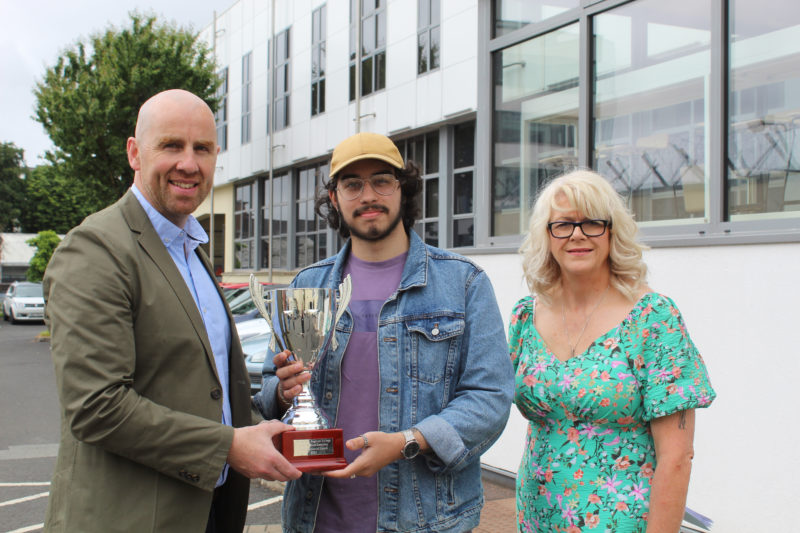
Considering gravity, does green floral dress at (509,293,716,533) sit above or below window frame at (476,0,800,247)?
below

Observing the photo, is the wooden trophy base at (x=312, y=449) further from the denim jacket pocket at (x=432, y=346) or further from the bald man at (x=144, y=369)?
the denim jacket pocket at (x=432, y=346)

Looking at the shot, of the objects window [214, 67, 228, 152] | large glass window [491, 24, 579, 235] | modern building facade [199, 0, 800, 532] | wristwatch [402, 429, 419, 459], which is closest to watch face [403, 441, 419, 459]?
wristwatch [402, 429, 419, 459]

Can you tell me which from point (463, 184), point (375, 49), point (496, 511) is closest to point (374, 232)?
point (496, 511)

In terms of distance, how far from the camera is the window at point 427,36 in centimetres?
1471

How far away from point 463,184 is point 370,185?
12882 millimetres

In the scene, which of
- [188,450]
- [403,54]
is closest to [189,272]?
[188,450]

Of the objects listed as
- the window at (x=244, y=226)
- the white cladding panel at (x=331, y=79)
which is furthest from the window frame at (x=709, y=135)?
the window at (x=244, y=226)

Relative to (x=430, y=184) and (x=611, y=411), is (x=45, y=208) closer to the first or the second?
(x=430, y=184)

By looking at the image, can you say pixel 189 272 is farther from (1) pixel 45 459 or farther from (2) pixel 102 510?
(1) pixel 45 459

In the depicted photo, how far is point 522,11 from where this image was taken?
19.3ft

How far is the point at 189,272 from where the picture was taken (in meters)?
2.17

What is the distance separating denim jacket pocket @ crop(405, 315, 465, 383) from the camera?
7.07ft

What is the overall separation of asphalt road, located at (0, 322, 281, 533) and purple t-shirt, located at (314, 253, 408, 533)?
10.7 ft

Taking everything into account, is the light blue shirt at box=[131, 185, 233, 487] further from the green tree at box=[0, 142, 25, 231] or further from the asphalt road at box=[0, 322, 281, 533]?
the green tree at box=[0, 142, 25, 231]
